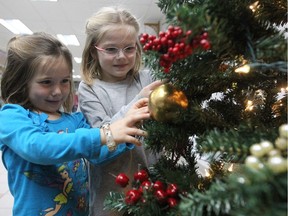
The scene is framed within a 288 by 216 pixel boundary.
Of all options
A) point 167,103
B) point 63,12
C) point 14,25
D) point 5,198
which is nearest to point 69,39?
point 14,25

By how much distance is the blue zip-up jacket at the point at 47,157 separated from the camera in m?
0.53

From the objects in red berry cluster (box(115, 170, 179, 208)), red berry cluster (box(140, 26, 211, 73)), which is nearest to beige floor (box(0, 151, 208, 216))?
red berry cluster (box(115, 170, 179, 208))

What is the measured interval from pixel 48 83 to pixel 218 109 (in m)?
0.40

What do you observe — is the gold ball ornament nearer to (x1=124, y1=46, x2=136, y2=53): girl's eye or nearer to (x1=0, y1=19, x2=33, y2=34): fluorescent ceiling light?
(x1=124, y1=46, x2=136, y2=53): girl's eye

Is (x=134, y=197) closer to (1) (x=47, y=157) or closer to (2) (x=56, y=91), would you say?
(1) (x=47, y=157)

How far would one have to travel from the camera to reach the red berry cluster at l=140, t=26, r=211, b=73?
0.28 metres

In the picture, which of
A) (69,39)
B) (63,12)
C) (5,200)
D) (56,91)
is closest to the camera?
(56,91)

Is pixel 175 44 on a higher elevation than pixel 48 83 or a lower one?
higher

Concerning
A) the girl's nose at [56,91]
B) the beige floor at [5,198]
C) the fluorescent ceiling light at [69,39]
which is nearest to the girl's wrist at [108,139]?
the girl's nose at [56,91]

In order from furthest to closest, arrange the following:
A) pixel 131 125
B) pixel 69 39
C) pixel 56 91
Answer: pixel 69 39 → pixel 56 91 → pixel 131 125

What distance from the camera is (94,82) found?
2.43 feet

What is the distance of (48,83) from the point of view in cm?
70

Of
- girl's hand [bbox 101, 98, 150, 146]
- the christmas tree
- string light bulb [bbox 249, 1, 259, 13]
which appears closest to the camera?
the christmas tree

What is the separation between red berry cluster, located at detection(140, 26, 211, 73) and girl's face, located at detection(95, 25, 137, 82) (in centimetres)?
37
